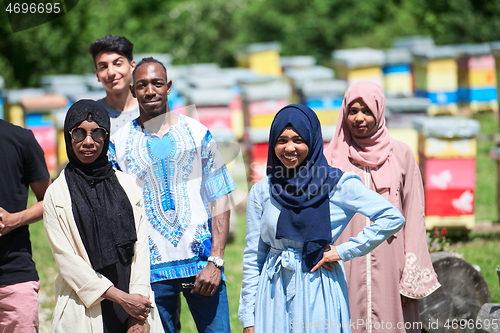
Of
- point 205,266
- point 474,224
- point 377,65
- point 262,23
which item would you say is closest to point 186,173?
point 205,266

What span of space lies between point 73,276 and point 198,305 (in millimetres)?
785

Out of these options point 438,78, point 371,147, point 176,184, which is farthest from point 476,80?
point 176,184

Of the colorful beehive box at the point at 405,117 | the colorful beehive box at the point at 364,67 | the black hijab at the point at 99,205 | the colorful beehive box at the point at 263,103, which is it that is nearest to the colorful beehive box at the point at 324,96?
the colorful beehive box at the point at 263,103

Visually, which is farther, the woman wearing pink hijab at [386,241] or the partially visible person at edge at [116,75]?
the partially visible person at edge at [116,75]

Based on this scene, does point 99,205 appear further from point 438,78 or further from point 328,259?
point 438,78

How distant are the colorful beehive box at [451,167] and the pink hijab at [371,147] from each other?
381cm

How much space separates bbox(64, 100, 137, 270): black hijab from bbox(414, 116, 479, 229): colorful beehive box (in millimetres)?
5097

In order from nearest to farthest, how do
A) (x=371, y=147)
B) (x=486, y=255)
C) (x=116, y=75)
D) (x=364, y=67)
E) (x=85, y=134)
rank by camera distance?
1. (x=85, y=134)
2. (x=371, y=147)
3. (x=116, y=75)
4. (x=486, y=255)
5. (x=364, y=67)

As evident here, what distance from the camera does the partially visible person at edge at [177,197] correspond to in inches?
137

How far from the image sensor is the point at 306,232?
311cm

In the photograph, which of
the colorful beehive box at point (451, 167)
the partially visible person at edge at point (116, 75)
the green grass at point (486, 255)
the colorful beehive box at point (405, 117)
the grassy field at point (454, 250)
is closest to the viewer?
the partially visible person at edge at point (116, 75)

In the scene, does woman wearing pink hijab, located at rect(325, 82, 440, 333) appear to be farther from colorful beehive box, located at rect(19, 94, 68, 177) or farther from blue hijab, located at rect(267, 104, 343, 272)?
colorful beehive box, located at rect(19, 94, 68, 177)

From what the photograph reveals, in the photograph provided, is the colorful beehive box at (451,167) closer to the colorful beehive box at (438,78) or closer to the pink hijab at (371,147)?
the pink hijab at (371,147)

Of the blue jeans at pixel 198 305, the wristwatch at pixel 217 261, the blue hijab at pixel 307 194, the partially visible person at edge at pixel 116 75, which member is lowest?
the blue jeans at pixel 198 305
